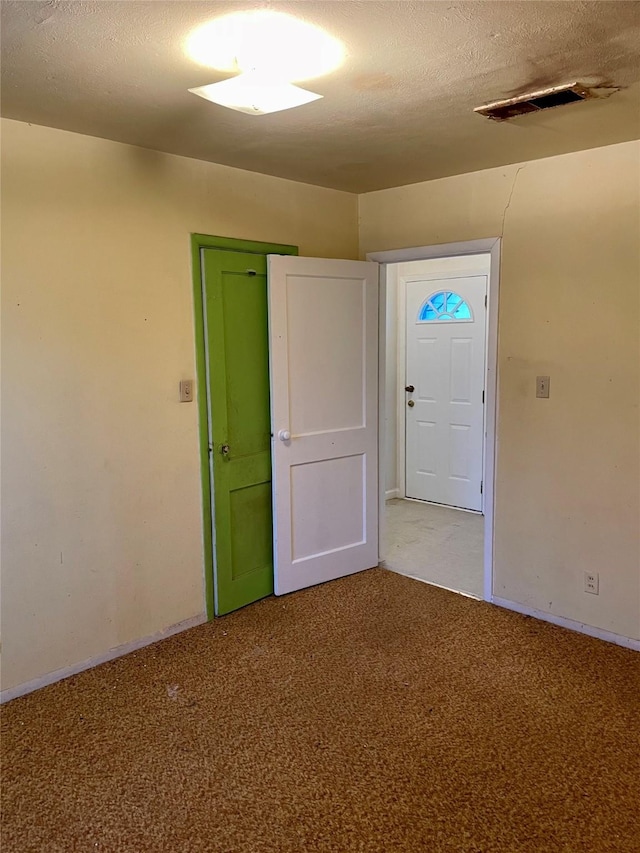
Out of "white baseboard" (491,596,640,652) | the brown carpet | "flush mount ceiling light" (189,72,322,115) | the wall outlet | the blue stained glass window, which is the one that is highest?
"flush mount ceiling light" (189,72,322,115)

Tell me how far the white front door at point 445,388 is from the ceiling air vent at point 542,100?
2.69 meters

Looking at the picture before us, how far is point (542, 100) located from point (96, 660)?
9.85 feet

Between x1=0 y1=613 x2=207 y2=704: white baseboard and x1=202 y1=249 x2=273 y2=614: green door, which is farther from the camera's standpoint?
x1=202 y1=249 x2=273 y2=614: green door

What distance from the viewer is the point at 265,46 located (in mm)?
1712

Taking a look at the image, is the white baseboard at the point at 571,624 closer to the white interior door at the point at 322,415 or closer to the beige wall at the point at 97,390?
the white interior door at the point at 322,415

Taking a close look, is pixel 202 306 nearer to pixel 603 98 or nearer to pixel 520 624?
pixel 603 98

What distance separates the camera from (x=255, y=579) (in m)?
3.44

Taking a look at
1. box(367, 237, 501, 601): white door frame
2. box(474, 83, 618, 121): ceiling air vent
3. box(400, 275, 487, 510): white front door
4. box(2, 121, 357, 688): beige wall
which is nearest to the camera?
box(474, 83, 618, 121): ceiling air vent

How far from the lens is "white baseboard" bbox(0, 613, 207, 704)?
2.56m

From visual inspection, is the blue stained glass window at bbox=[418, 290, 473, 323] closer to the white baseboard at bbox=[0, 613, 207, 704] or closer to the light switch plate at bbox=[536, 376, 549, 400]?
the light switch plate at bbox=[536, 376, 549, 400]

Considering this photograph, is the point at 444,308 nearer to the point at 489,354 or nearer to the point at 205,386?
the point at 489,354

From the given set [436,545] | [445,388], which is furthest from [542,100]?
[445,388]

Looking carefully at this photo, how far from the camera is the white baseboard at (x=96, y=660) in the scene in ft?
8.39

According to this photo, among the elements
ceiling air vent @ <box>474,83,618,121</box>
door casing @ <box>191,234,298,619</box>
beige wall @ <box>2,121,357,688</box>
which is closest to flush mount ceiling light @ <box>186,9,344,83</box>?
ceiling air vent @ <box>474,83,618,121</box>
